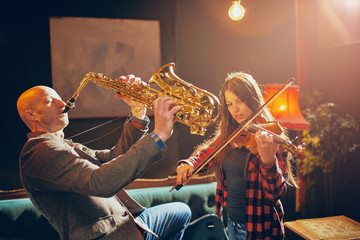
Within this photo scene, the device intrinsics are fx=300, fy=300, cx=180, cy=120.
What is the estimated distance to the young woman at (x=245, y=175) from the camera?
5.54ft

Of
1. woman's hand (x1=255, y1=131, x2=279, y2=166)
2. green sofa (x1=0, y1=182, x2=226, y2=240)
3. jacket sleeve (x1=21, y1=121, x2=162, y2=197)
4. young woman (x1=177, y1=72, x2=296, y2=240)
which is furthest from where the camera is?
green sofa (x1=0, y1=182, x2=226, y2=240)

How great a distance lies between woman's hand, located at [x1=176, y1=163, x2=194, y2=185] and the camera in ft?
5.78

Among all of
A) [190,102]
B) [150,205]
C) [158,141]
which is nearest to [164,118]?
[158,141]

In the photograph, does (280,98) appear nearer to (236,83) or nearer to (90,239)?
(236,83)

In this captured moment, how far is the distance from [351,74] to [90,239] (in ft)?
11.3

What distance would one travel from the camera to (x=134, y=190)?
2.72 meters

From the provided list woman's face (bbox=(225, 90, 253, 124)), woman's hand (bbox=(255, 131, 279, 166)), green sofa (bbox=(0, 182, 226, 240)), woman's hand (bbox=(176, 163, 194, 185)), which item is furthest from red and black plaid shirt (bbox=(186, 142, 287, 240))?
green sofa (bbox=(0, 182, 226, 240))

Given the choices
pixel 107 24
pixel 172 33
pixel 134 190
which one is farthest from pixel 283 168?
pixel 107 24

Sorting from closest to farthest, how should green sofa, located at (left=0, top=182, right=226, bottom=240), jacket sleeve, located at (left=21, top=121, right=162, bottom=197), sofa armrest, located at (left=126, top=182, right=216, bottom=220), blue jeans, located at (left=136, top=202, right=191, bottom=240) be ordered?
jacket sleeve, located at (left=21, top=121, right=162, bottom=197) < blue jeans, located at (left=136, top=202, right=191, bottom=240) < green sofa, located at (left=0, top=182, right=226, bottom=240) < sofa armrest, located at (left=126, top=182, right=216, bottom=220)

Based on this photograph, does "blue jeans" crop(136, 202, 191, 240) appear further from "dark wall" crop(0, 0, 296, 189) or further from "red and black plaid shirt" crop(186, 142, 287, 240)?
"dark wall" crop(0, 0, 296, 189)

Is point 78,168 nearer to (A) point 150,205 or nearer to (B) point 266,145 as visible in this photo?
(B) point 266,145

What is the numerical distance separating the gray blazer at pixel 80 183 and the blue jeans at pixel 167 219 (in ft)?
0.67

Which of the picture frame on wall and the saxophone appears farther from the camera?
the picture frame on wall

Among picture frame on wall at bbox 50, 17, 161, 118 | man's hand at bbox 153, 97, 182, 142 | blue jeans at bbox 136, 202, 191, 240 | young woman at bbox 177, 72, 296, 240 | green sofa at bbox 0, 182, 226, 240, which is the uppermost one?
picture frame on wall at bbox 50, 17, 161, 118
